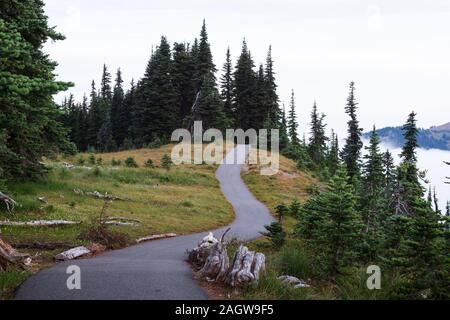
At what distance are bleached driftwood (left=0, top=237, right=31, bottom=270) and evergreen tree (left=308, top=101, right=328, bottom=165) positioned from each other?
80.0 metres

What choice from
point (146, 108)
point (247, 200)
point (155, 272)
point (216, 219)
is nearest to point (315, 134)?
point (146, 108)

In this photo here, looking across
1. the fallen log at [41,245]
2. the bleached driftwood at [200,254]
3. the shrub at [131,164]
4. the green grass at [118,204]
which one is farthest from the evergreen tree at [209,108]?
the bleached driftwood at [200,254]

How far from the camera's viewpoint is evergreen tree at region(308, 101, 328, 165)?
295 ft

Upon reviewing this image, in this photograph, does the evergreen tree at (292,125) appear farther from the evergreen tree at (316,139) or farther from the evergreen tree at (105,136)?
the evergreen tree at (105,136)

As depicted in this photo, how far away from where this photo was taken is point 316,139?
91250mm

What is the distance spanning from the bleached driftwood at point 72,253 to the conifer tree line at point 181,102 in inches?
2222

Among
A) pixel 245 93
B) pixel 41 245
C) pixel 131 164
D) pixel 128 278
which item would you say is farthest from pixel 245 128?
pixel 128 278

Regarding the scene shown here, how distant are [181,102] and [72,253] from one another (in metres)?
70.8

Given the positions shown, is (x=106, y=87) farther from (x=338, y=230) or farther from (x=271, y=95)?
(x=338, y=230)
